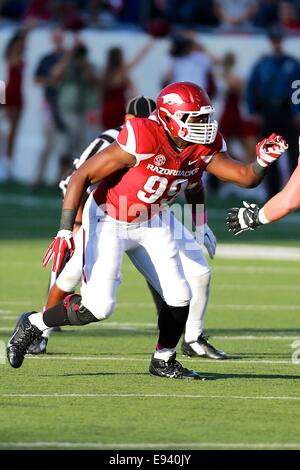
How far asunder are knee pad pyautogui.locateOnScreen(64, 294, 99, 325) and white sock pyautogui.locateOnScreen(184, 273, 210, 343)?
1.34 m

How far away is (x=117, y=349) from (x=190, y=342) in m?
0.60

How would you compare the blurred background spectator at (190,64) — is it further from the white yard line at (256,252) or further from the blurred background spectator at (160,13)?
the white yard line at (256,252)

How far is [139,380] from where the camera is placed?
30.7 ft

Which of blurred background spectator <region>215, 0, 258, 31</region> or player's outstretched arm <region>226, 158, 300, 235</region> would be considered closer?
player's outstretched arm <region>226, 158, 300, 235</region>

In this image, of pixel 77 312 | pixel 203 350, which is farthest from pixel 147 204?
pixel 203 350

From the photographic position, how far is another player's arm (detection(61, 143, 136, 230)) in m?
9.16

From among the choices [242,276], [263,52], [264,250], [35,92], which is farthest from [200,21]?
[242,276]

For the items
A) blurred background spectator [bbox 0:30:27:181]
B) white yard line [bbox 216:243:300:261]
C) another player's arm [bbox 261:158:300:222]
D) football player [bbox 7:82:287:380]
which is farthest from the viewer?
blurred background spectator [bbox 0:30:27:181]

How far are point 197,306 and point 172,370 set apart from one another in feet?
3.89

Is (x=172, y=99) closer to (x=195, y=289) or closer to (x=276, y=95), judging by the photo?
(x=195, y=289)

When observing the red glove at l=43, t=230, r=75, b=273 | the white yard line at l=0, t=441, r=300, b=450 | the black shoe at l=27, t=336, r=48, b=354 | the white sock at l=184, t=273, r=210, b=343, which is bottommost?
the black shoe at l=27, t=336, r=48, b=354

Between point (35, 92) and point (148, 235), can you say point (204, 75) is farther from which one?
point (148, 235)

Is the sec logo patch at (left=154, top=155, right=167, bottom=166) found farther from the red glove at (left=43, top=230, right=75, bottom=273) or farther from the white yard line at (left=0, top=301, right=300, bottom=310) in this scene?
the white yard line at (left=0, top=301, right=300, bottom=310)

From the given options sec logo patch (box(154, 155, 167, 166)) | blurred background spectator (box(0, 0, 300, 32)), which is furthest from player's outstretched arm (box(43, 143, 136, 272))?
blurred background spectator (box(0, 0, 300, 32))
